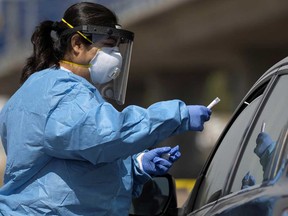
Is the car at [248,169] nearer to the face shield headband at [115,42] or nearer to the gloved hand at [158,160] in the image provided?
the gloved hand at [158,160]

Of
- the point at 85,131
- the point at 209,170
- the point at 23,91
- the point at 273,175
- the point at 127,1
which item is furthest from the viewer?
the point at 127,1

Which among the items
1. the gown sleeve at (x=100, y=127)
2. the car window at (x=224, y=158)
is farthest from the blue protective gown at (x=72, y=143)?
the car window at (x=224, y=158)

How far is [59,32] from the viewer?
441 centimetres

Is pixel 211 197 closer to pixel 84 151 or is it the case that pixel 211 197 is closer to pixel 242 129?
pixel 242 129

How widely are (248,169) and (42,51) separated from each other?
1237 millimetres

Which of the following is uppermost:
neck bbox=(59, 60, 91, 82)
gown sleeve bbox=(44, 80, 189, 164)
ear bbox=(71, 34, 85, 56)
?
ear bbox=(71, 34, 85, 56)

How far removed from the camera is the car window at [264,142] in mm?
3439

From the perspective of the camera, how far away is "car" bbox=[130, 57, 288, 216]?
3.14m

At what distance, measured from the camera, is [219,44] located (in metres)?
32.0

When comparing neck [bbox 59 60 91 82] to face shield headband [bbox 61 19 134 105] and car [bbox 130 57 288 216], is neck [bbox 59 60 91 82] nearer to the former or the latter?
face shield headband [bbox 61 19 134 105]

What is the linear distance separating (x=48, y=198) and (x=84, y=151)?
0.28 metres

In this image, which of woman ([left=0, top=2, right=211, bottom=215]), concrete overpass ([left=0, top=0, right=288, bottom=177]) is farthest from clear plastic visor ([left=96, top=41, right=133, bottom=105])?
concrete overpass ([left=0, top=0, right=288, bottom=177])

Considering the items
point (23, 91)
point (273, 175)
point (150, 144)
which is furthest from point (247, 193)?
point (23, 91)

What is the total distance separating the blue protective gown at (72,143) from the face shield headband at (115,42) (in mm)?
244
